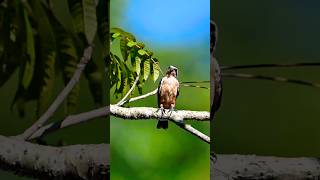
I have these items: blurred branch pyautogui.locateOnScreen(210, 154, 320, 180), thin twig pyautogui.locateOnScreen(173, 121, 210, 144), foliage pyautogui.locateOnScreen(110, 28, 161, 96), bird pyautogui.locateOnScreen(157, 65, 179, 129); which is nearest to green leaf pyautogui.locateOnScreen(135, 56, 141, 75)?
foliage pyautogui.locateOnScreen(110, 28, 161, 96)

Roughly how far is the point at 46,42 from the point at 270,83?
4.36 ft

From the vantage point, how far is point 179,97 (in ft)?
11.0

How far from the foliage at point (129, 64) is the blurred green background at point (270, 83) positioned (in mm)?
440

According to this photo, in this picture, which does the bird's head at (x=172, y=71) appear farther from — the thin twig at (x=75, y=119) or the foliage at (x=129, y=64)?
the thin twig at (x=75, y=119)

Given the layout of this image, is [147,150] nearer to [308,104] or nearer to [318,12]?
[308,104]

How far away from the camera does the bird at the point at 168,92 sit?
11.0ft

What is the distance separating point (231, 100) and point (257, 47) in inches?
13.8

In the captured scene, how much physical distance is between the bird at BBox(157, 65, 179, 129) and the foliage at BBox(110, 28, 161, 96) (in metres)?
0.06

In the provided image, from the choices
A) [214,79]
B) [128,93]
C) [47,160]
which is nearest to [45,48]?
[128,93]

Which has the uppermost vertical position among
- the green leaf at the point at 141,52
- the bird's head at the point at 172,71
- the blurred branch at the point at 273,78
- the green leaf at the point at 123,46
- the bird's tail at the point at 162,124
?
the green leaf at the point at 123,46

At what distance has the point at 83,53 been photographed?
324cm

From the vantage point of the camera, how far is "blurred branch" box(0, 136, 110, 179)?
2.57 m

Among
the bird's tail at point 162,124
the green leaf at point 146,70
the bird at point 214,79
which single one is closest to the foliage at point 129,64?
the green leaf at point 146,70

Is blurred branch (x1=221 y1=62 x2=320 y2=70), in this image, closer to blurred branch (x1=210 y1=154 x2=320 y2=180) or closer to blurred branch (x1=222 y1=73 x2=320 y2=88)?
blurred branch (x1=222 y1=73 x2=320 y2=88)
